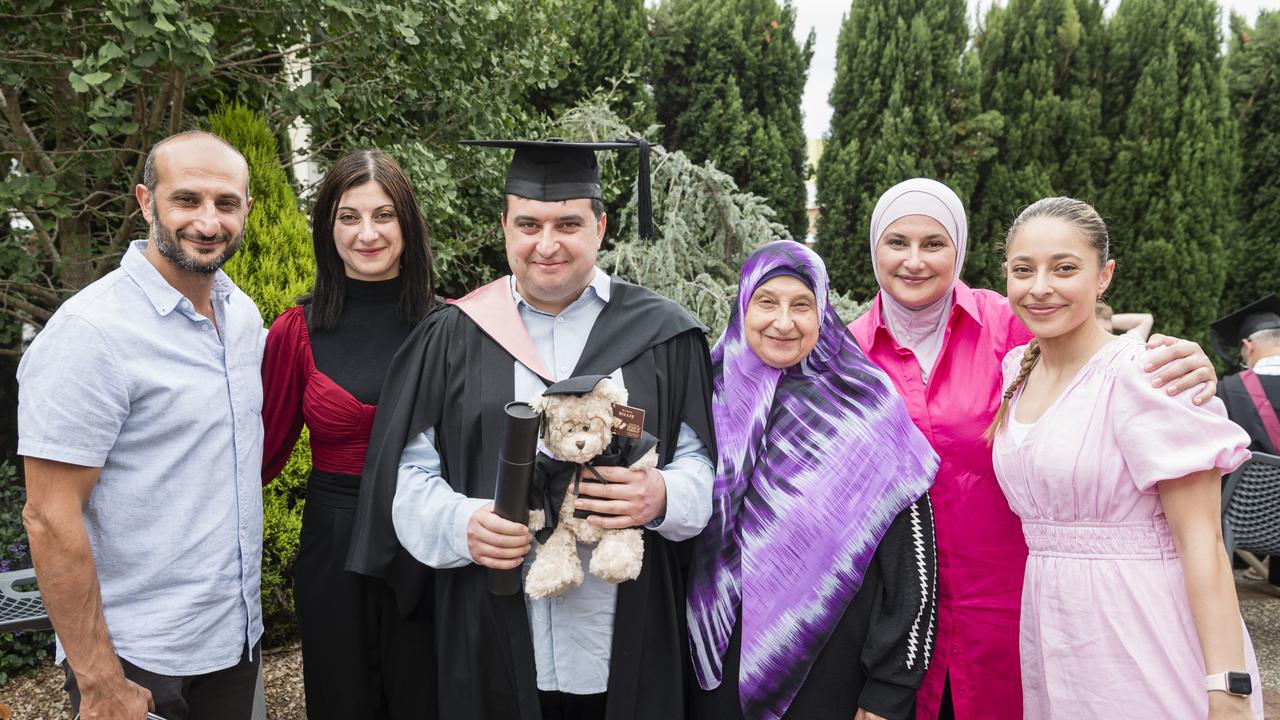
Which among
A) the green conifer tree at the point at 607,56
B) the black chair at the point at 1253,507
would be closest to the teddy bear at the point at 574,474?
the black chair at the point at 1253,507

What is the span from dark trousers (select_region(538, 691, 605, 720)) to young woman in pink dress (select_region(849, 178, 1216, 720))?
993 millimetres

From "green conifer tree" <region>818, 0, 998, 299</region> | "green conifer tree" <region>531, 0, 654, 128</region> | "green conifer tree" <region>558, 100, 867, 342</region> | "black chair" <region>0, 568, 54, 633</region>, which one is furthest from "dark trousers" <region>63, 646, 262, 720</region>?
"green conifer tree" <region>818, 0, 998, 299</region>

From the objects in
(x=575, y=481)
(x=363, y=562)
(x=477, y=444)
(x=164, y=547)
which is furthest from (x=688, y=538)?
(x=164, y=547)

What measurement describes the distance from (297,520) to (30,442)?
8.14ft

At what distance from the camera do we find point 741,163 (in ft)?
27.3

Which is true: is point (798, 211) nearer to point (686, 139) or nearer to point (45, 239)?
point (686, 139)

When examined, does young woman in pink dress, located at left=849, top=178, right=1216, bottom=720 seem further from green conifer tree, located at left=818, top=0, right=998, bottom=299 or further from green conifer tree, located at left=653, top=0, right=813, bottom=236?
green conifer tree, located at left=818, top=0, right=998, bottom=299

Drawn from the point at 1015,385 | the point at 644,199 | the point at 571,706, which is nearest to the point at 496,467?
the point at 571,706

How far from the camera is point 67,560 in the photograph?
6.65 feet

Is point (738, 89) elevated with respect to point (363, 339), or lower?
elevated

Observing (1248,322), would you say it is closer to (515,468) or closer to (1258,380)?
(1258,380)

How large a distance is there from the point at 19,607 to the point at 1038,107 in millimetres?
8985

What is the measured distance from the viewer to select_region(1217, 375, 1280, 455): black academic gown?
547 cm

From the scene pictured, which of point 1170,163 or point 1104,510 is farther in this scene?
point 1170,163
